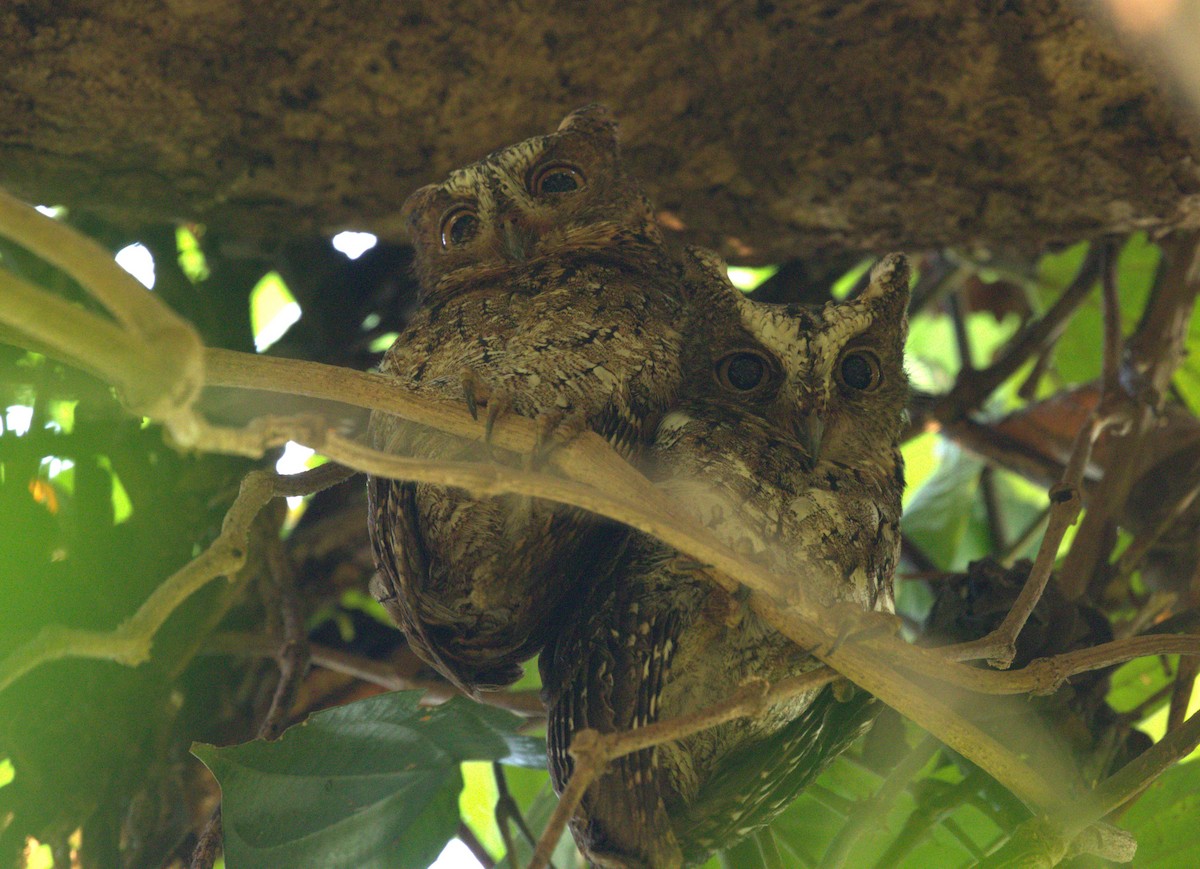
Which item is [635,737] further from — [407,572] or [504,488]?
[407,572]

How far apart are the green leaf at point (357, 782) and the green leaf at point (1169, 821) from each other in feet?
3.34

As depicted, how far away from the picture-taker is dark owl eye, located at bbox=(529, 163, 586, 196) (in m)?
1.80

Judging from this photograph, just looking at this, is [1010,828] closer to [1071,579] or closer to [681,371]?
[1071,579]

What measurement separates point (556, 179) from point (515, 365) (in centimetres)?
50

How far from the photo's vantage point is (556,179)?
181cm

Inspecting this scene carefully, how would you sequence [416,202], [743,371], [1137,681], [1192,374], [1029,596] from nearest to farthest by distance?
[1029,596], [743,371], [416,202], [1137,681], [1192,374]

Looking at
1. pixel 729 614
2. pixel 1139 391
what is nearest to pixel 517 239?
pixel 729 614

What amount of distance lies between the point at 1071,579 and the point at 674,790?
1.04m

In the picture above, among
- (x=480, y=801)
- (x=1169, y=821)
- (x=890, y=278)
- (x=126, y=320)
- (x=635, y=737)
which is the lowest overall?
(x=1169, y=821)

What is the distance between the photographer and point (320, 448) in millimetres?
998

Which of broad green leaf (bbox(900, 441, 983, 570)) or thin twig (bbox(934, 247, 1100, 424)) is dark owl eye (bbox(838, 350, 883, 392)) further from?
broad green leaf (bbox(900, 441, 983, 570))

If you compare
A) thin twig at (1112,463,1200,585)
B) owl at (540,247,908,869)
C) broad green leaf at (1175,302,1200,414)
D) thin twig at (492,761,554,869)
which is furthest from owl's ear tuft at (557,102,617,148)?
broad green leaf at (1175,302,1200,414)

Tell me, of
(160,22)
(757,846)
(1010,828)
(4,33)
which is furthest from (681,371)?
(4,33)

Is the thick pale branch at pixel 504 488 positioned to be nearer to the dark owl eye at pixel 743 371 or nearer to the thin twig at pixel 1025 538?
the dark owl eye at pixel 743 371
